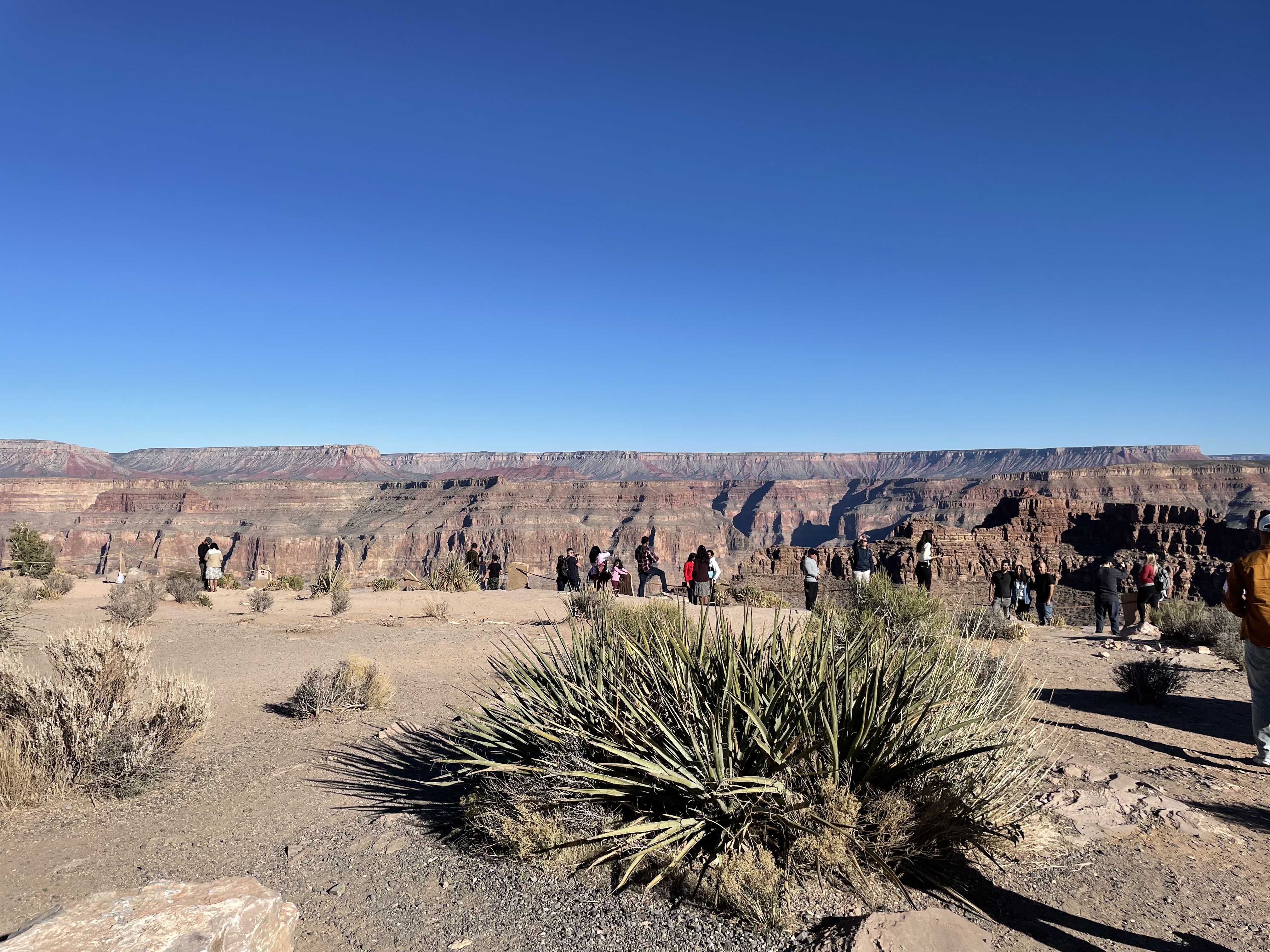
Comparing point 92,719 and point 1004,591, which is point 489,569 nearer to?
point 1004,591

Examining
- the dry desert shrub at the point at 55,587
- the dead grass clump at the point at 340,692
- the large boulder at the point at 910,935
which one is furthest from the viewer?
the dry desert shrub at the point at 55,587

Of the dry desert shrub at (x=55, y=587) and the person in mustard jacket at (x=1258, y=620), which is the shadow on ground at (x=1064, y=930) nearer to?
the person in mustard jacket at (x=1258, y=620)

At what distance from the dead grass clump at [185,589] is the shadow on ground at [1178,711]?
16060mm

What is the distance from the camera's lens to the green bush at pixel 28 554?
75.0 ft

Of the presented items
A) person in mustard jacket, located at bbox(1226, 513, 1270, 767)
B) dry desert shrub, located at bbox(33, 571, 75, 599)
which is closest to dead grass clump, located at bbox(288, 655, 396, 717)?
person in mustard jacket, located at bbox(1226, 513, 1270, 767)

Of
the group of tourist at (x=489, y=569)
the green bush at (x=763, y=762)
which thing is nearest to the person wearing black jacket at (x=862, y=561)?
the green bush at (x=763, y=762)

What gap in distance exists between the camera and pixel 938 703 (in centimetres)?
379

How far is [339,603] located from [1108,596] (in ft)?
47.8

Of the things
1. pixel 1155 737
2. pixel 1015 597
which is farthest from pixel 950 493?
pixel 1155 737

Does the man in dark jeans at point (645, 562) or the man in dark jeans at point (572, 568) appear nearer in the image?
the man in dark jeans at point (645, 562)

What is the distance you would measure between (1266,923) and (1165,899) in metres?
0.35

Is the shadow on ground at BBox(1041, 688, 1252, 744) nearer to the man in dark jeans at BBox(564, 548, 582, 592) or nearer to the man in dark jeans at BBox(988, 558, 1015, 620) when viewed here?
the man in dark jeans at BBox(988, 558, 1015, 620)

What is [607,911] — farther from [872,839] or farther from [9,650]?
[9,650]

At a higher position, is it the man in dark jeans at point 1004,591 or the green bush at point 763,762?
the green bush at point 763,762
